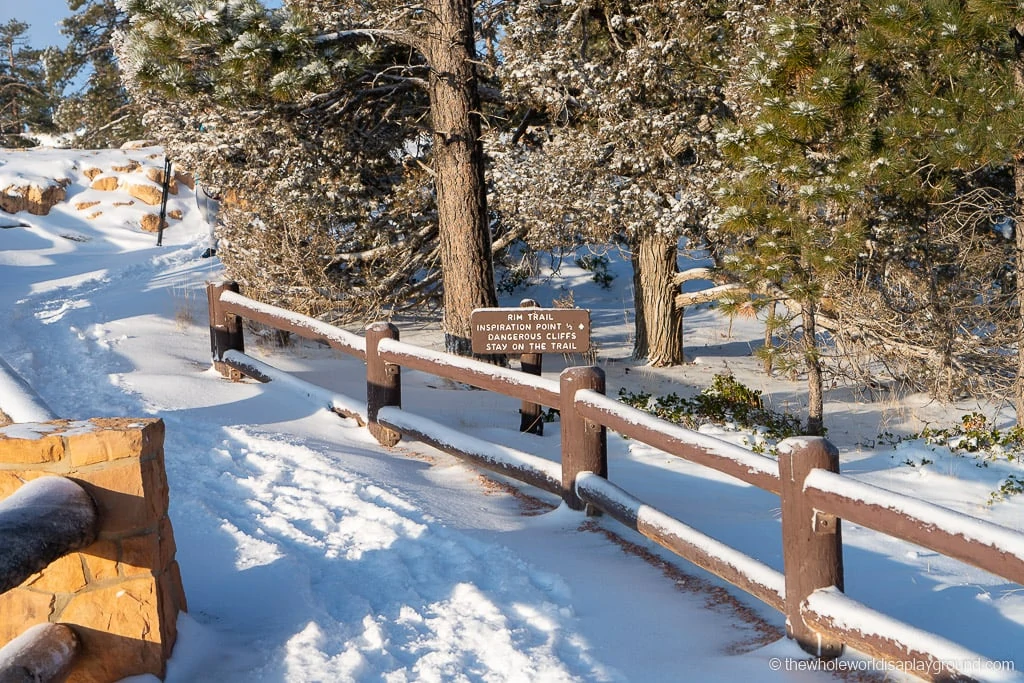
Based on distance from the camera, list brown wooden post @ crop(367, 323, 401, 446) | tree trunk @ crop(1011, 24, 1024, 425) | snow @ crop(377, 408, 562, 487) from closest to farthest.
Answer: snow @ crop(377, 408, 562, 487), brown wooden post @ crop(367, 323, 401, 446), tree trunk @ crop(1011, 24, 1024, 425)

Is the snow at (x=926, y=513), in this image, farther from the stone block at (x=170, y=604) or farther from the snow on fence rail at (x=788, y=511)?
the stone block at (x=170, y=604)

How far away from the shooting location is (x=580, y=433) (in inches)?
214

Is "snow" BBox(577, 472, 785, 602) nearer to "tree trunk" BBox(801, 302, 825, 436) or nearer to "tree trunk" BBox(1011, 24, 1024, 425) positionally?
"tree trunk" BBox(801, 302, 825, 436)

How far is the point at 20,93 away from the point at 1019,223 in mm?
50507

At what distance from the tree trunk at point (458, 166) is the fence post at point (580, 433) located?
5461 millimetres

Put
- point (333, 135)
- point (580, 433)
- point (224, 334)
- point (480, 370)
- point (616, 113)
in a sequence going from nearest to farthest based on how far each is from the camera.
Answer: point (580, 433), point (480, 370), point (224, 334), point (616, 113), point (333, 135)

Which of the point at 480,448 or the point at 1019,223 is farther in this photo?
the point at 1019,223

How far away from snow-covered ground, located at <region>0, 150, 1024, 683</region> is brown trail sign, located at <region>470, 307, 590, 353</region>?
0.83 m

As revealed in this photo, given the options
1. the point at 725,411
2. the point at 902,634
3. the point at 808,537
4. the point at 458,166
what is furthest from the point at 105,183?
the point at 902,634

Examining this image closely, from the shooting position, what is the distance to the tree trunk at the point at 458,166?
10570mm

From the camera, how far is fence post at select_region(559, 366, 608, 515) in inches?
211

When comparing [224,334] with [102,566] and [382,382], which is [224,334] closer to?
[382,382]

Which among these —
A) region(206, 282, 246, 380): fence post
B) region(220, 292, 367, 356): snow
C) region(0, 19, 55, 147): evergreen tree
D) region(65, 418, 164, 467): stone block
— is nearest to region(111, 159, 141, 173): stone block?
region(0, 19, 55, 147): evergreen tree

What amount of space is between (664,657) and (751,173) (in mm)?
7013
